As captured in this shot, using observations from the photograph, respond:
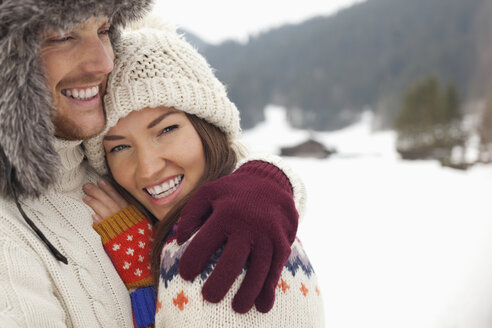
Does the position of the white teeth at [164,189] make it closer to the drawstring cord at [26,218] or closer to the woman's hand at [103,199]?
the woman's hand at [103,199]

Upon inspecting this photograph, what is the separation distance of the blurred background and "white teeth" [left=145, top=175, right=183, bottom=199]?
55cm

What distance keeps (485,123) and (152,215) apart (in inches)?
856

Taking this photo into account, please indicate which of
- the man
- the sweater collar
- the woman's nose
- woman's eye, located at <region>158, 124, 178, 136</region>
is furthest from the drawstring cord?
woman's eye, located at <region>158, 124, 178, 136</region>

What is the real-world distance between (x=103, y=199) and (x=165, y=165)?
0.28 m

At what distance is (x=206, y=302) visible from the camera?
117 cm

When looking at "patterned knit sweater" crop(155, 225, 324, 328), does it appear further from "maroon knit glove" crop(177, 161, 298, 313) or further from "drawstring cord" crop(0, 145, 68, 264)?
"drawstring cord" crop(0, 145, 68, 264)

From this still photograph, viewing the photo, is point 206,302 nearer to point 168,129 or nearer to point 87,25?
point 168,129

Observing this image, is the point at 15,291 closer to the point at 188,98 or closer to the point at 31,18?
the point at 31,18

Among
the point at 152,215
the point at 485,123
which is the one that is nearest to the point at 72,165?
the point at 152,215

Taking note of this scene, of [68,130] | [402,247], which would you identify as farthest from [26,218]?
[402,247]

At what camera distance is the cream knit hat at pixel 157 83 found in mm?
1517

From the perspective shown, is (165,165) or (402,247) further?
(402,247)

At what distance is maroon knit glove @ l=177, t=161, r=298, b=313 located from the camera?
1.12m

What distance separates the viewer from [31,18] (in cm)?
109
